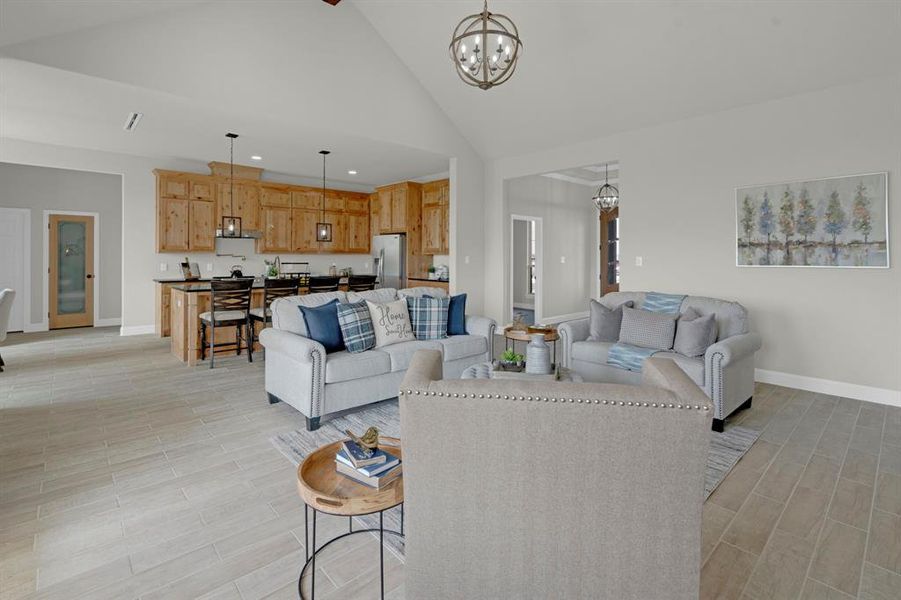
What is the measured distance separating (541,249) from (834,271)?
490cm

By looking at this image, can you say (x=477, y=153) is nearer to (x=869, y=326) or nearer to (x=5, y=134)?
(x=869, y=326)

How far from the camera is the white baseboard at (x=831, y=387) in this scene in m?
4.11

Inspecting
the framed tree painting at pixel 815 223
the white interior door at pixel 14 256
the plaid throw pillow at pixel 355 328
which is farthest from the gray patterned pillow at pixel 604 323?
the white interior door at pixel 14 256

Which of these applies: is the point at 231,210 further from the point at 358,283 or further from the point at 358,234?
the point at 358,283

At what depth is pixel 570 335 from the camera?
4.34 m

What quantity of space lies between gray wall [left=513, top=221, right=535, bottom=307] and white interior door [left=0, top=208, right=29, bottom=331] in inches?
358

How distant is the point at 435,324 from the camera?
429 centimetres

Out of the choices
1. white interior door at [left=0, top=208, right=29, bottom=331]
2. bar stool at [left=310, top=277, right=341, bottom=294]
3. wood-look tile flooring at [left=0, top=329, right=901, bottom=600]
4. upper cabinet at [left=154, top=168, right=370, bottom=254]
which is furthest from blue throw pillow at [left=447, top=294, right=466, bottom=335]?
white interior door at [left=0, top=208, right=29, bottom=331]

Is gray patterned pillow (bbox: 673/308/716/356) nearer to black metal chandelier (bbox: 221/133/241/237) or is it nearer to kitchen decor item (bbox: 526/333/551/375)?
kitchen decor item (bbox: 526/333/551/375)

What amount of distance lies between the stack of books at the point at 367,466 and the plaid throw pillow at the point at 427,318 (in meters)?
2.49

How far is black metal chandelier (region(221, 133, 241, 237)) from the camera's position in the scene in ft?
21.4

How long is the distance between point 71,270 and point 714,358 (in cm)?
992

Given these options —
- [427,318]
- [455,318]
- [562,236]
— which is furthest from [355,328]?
[562,236]

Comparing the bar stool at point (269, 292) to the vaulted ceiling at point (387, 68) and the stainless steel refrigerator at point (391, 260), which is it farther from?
the stainless steel refrigerator at point (391, 260)
